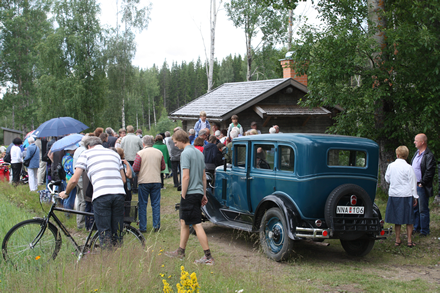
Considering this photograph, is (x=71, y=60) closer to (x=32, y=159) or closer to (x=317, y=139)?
(x=32, y=159)

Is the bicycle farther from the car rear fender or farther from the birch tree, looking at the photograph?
the birch tree

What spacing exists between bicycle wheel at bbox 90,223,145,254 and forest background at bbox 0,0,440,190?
5.57m

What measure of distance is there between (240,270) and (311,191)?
159 cm

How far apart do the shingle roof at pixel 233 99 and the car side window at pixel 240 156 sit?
8.00 meters

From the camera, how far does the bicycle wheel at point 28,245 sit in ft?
17.3

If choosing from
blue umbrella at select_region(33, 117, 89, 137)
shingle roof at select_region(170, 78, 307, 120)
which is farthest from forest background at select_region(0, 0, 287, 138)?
blue umbrella at select_region(33, 117, 89, 137)

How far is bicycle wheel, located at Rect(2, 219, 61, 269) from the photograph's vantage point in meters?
5.29

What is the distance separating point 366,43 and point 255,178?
403cm

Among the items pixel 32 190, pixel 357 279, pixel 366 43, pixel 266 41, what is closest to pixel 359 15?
pixel 366 43

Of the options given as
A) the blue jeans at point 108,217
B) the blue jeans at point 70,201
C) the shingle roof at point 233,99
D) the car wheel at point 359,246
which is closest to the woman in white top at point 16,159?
the blue jeans at point 70,201

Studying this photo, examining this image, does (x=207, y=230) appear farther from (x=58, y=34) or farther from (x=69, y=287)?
(x=58, y=34)

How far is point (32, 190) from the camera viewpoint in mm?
12898

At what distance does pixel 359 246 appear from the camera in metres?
6.67

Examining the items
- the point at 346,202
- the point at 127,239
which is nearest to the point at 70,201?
the point at 127,239
